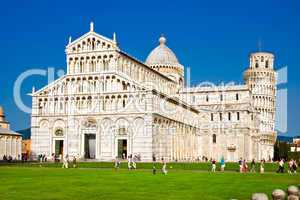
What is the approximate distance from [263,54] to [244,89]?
1494 centimetres

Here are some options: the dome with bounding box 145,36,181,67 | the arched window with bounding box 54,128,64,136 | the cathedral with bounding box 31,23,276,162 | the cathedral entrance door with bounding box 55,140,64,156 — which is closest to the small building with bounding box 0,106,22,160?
the cathedral with bounding box 31,23,276,162

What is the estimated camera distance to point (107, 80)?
72.9m

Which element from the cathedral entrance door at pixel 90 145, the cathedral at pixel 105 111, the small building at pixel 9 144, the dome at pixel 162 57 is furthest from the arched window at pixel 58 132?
the dome at pixel 162 57

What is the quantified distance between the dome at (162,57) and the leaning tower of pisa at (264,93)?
1846 cm

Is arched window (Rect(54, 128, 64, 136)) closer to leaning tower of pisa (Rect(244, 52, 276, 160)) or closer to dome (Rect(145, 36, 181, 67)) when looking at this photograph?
Answer: dome (Rect(145, 36, 181, 67))

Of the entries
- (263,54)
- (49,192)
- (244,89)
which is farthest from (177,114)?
(49,192)

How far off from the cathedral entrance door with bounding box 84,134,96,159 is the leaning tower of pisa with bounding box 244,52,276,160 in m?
45.0

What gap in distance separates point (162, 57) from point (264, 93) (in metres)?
24.9

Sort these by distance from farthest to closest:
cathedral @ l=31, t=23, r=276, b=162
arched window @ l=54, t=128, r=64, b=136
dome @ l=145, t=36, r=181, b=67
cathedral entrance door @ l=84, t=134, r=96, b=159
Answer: dome @ l=145, t=36, r=181, b=67, arched window @ l=54, t=128, r=64, b=136, cathedral entrance door @ l=84, t=134, r=96, b=159, cathedral @ l=31, t=23, r=276, b=162

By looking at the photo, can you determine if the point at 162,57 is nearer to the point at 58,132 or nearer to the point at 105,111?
the point at 105,111

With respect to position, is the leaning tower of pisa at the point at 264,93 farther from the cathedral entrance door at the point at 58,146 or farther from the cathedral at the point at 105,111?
the cathedral entrance door at the point at 58,146

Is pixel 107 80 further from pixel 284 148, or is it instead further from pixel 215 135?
pixel 284 148

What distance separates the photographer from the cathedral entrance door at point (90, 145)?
75250 millimetres

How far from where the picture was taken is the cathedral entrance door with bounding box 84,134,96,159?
75250mm
